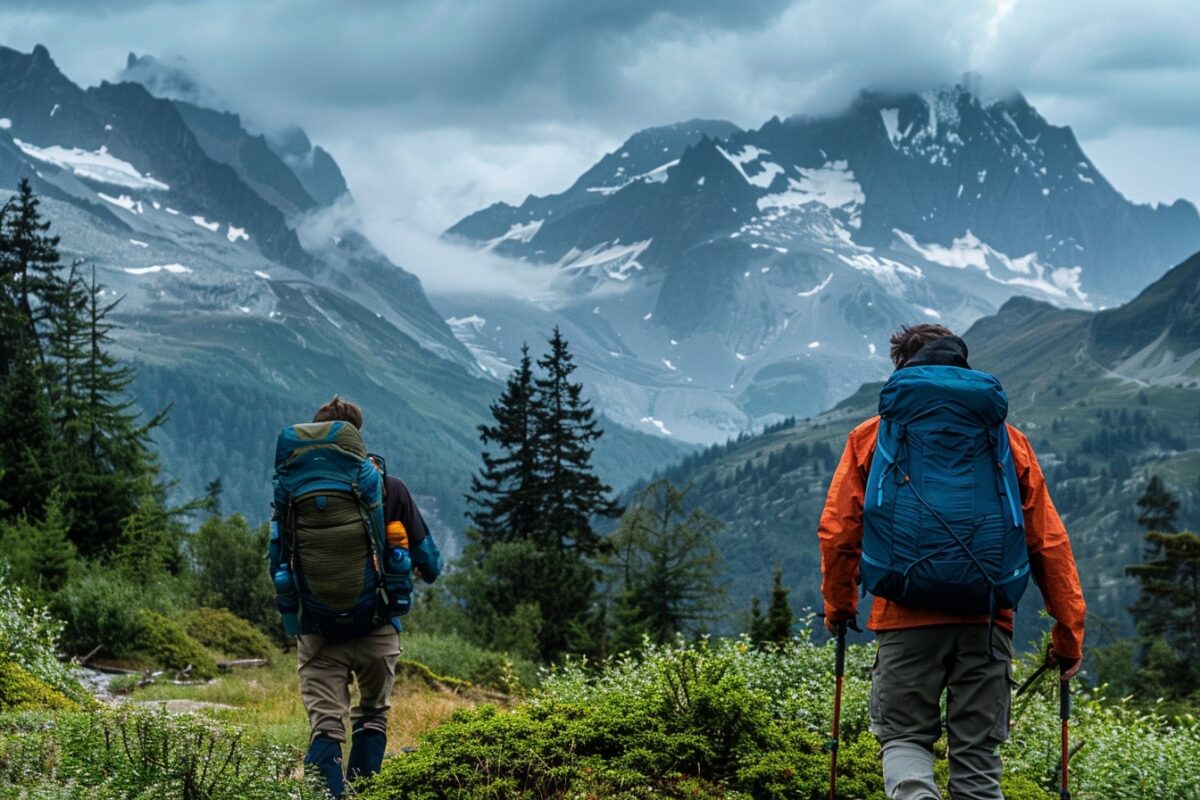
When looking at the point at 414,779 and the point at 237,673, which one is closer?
the point at 414,779

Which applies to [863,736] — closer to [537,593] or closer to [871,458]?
[871,458]

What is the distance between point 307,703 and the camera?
6.71m

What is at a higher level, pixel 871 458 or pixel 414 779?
pixel 871 458

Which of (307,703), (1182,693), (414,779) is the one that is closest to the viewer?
(414,779)

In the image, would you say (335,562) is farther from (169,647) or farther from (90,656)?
(169,647)

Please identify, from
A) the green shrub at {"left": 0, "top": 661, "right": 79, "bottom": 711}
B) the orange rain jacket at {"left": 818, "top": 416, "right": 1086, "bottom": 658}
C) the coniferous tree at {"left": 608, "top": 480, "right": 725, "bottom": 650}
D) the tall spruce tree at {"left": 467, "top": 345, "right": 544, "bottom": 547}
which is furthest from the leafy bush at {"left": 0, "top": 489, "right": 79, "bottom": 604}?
the tall spruce tree at {"left": 467, "top": 345, "right": 544, "bottom": 547}

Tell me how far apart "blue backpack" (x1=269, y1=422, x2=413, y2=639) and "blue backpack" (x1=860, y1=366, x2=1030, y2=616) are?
2943 millimetres

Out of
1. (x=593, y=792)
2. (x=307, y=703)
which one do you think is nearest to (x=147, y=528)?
(x=307, y=703)

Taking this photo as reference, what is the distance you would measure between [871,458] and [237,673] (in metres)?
13.9

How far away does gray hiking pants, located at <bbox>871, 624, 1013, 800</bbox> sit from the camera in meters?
5.11

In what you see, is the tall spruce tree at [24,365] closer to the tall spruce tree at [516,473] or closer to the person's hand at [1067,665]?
the tall spruce tree at [516,473]

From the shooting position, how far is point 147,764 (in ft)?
16.9

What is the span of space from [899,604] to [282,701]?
9301 mm

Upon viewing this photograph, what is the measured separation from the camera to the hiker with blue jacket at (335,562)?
21.4ft
